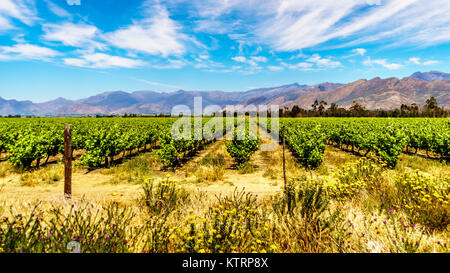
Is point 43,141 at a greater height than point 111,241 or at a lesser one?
greater

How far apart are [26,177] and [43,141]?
3.52 meters

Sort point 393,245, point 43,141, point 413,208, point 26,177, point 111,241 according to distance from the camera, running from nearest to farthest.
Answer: point 111,241 < point 393,245 < point 413,208 < point 26,177 < point 43,141

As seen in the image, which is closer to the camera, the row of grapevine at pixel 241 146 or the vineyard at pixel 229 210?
the vineyard at pixel 229 210

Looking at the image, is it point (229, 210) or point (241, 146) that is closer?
point (229, 210)

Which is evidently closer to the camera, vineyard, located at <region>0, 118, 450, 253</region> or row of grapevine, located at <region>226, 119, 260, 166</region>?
vineyard, located at <region>0, 118, 450, 253</region>

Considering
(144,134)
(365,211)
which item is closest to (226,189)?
(365,211)

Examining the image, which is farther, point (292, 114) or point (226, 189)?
Result: point (292, 114)

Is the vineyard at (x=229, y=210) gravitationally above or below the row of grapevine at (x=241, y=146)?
below

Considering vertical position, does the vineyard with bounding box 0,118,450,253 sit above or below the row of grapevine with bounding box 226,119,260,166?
below

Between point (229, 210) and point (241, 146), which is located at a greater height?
point (241, 146)
